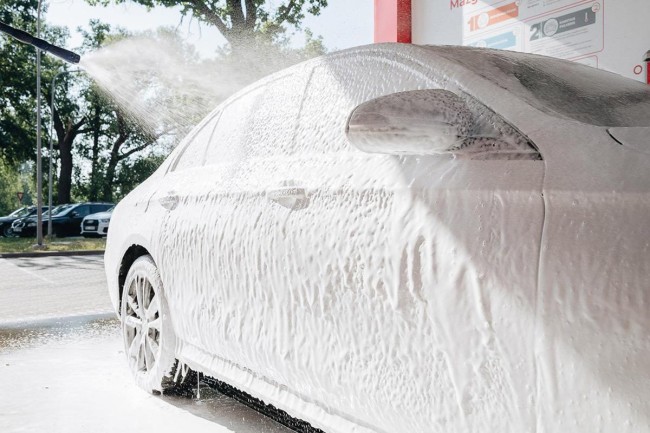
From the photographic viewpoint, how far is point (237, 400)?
362 cm

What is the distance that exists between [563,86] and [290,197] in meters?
0.92

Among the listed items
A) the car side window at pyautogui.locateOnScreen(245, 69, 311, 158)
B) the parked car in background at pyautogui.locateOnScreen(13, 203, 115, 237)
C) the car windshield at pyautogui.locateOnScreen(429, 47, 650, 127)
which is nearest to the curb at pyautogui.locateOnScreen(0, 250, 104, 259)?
the parked car in background at pyautogui.locateOnScreen(13, 203, 115, 237)

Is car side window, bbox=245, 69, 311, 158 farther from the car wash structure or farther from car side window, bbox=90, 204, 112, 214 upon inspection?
car side window, bbox=90, 204, 112, 214

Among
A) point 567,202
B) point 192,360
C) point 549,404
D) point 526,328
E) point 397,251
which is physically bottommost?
point 192,360

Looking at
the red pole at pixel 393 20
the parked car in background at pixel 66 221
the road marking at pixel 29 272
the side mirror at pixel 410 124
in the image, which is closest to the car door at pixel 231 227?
the side mirror at pixel 410 124

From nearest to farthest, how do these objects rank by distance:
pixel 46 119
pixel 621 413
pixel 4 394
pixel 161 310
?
pixel 621 413 → pixel 161 310 → pixel 4 394 → pixel 46 119

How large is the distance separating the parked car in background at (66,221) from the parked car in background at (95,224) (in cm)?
113

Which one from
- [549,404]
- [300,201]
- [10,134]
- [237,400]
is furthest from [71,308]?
[10,134]

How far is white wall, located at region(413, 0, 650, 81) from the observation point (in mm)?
5043

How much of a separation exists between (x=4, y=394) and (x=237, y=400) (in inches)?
48.3

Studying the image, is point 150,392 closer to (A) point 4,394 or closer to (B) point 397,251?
(A) point 4,394

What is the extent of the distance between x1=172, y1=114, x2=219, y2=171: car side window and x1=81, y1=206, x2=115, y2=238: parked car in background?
21.4 m

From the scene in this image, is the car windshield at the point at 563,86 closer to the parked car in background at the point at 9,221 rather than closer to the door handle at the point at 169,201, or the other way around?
the door handle at the point at 169,201

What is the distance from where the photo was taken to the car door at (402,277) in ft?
5.01
